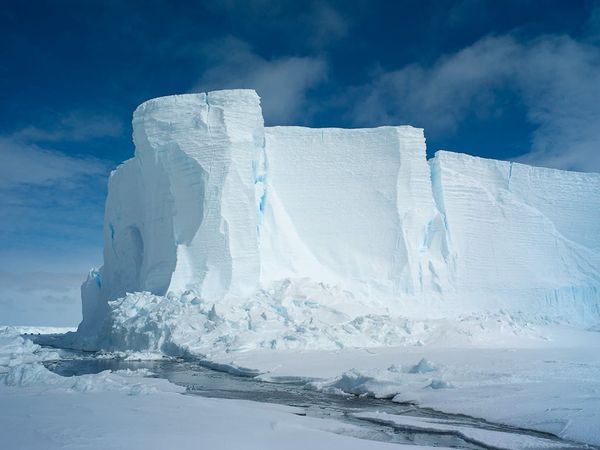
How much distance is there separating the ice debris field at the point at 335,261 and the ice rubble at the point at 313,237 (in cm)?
5

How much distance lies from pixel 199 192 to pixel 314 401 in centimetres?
Result: 923

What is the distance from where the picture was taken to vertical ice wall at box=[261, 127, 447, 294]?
53.4ft

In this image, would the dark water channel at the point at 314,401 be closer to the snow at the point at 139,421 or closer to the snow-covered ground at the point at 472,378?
the snow-covered ground at the point at 472,378

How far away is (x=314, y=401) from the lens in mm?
6125

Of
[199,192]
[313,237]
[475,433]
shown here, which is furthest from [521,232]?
[475,433]

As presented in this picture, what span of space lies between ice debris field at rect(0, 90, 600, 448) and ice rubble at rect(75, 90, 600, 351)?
51 mm

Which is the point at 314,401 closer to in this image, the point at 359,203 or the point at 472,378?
the point at 472,378

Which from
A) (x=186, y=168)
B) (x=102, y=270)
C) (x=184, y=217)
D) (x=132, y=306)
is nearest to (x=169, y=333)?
(x=132, y=306)

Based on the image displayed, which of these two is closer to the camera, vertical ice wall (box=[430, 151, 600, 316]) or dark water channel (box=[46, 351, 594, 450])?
dark water channel (box=[46, 351, 594, 450])

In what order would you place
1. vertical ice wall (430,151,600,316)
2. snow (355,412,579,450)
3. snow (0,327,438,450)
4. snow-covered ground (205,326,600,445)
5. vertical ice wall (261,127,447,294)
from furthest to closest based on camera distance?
1. vertical ice wall (430,151,600,316)
2. vertical ice wall (261,127,447,294)
3. snow-covered ground (205,326,600,445)
4. snow (355,412,579,450)
5. snow (0,327,438,450)

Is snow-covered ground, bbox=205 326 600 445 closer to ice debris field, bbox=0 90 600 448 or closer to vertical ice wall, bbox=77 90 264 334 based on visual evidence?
ice debris field, bbox=0 90 600 448

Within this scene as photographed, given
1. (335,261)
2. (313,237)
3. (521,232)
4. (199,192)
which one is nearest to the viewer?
(199,192)

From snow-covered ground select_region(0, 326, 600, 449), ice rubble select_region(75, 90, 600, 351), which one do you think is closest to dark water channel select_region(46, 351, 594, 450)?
snow-covered ground select_region(0, 326, 600, 449)

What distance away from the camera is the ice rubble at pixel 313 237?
12.3 metres
